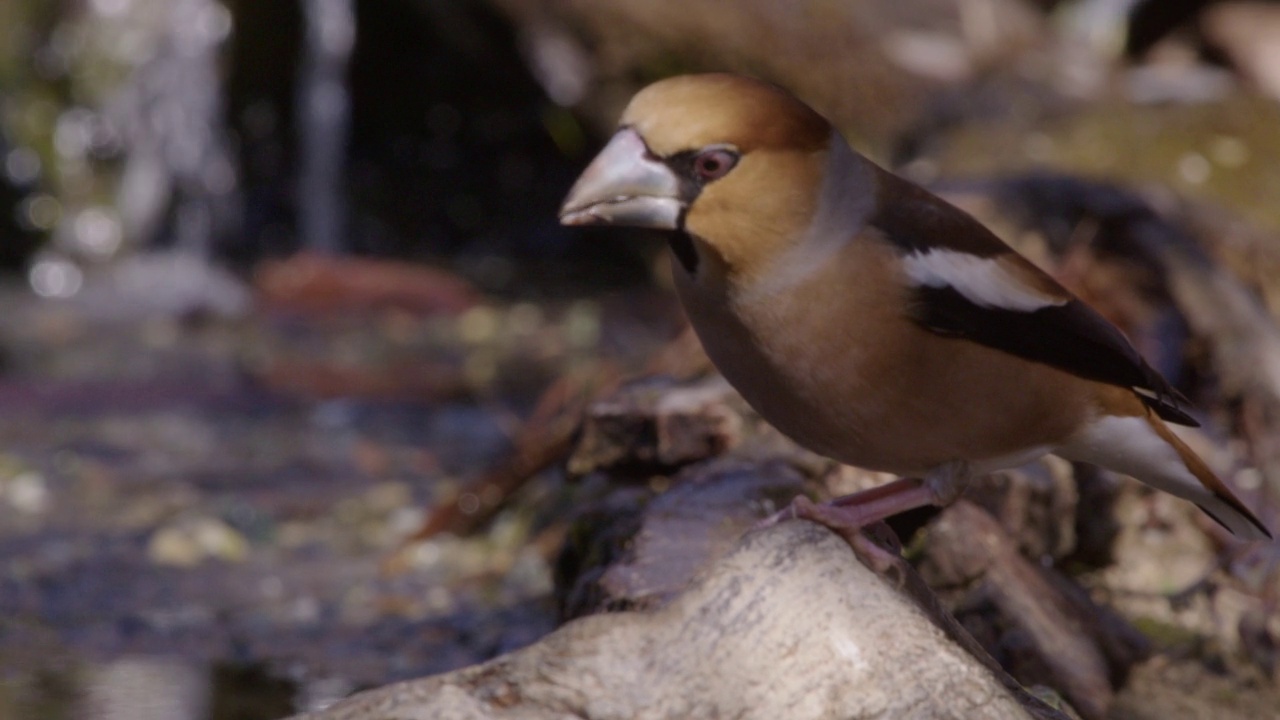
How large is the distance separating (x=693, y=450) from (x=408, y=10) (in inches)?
304

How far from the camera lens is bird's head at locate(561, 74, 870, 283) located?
2568mm

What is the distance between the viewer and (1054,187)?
5.33 metres

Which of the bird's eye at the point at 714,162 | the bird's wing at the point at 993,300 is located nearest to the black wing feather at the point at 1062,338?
the bird's wing at the point at 993,300

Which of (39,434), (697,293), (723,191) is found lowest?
(39,434)

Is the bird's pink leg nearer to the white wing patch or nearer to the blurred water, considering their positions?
the white wing patch

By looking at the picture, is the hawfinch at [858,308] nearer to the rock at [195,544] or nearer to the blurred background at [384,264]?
the blurred background at [384,264]

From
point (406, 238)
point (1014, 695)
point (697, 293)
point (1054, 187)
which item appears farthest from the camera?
point (406, 238)

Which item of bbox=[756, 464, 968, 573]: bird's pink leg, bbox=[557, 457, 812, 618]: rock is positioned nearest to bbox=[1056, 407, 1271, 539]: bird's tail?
bbox=[756, 464, 968, 573]: bird's pink leg

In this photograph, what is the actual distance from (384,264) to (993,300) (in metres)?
6.92

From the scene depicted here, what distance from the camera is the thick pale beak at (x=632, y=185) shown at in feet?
8.42

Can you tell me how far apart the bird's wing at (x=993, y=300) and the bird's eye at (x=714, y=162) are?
0.36 meters

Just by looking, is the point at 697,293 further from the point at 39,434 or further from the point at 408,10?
the point at 408,10

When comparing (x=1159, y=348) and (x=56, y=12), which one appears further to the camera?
(x=56, y=12)

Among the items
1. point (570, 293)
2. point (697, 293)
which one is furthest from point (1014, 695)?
point (570, 293)
